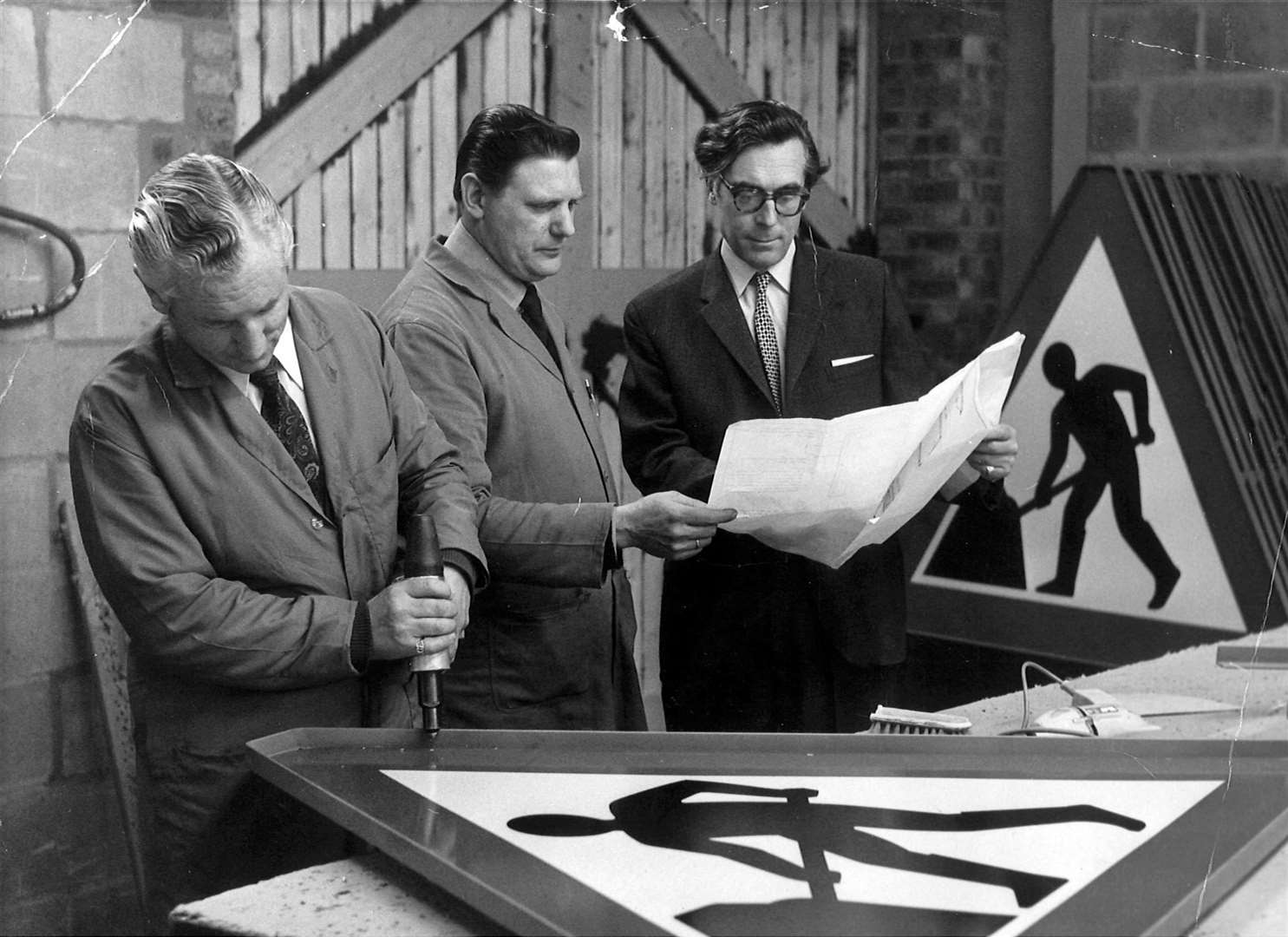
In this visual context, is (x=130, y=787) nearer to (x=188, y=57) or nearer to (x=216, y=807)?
(x=216, y=807)

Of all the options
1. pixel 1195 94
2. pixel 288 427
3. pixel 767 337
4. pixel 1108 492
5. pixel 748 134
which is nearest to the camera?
pixel 288 427

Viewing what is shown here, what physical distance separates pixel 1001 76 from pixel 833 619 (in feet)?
6.92

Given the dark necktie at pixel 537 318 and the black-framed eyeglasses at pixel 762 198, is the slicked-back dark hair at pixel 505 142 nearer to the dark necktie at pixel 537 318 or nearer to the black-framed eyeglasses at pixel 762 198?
the dark necktie at pixel 537 318

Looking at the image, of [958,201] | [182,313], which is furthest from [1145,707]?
[958,201]

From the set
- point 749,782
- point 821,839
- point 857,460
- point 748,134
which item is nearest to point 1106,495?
point 748,134

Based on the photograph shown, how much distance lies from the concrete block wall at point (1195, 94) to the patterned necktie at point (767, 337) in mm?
1403

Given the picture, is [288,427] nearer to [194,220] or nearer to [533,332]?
[194,220]

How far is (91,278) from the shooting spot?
2396 mm

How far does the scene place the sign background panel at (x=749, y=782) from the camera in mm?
1110

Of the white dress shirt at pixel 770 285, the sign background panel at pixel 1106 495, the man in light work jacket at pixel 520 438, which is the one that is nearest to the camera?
the man in light work jacket at pixel 520 438

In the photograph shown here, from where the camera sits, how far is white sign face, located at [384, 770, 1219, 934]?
110 centimetres

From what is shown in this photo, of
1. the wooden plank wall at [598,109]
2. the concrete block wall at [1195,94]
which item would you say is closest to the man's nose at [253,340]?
the wooden plank wall at [598,109]

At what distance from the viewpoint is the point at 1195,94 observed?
3404mm

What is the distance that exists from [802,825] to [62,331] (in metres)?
1.64
